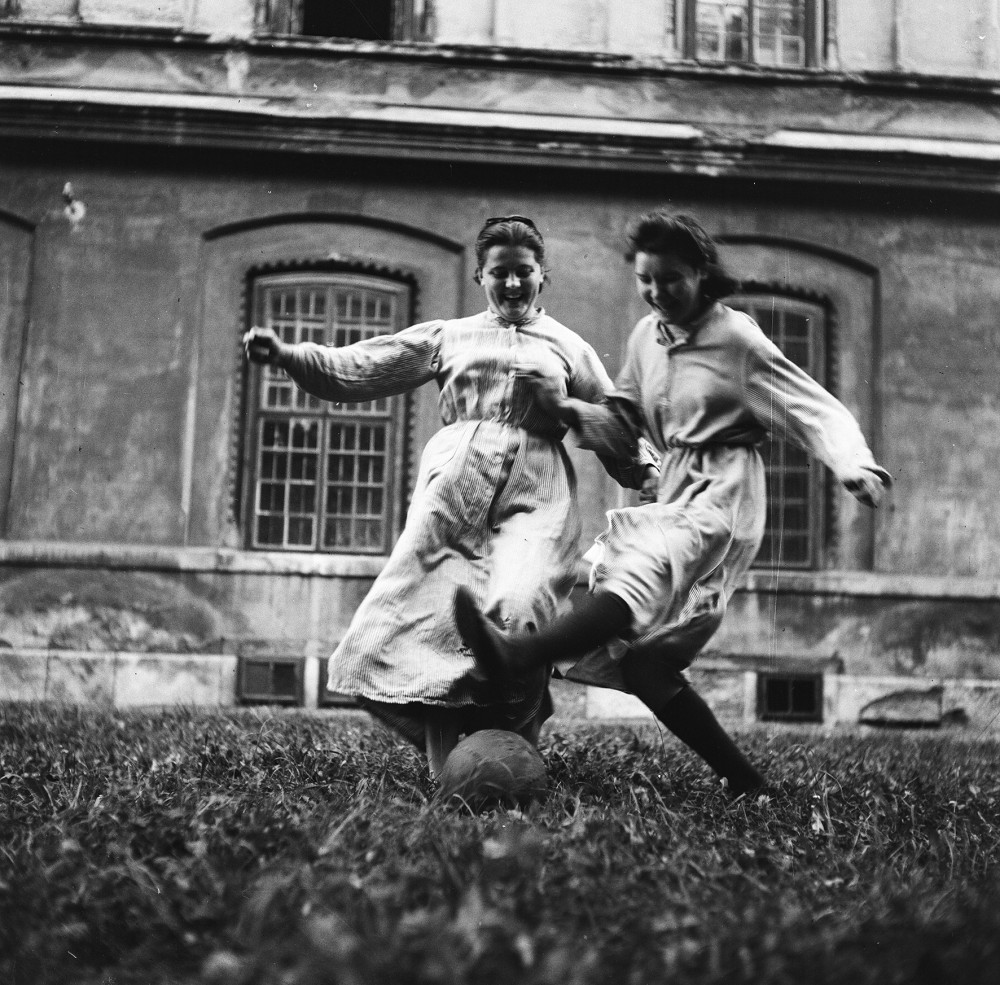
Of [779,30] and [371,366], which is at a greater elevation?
[779,30]

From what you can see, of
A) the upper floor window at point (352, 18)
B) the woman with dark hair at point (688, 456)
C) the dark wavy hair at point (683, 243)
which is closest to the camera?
the woman with dark hair at point (688, 456)

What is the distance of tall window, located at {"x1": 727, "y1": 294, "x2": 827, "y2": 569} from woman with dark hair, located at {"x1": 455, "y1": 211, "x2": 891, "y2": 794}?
548cm

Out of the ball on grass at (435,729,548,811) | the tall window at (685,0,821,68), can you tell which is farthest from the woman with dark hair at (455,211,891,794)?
the tall window at (685,0,821,68)

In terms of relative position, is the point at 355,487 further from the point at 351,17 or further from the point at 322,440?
the point at 351,17

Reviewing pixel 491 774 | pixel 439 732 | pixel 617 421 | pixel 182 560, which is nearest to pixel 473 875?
pixel 491 774

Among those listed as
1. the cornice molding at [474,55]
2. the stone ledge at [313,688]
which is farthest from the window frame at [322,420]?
the cornice molding at [474,55]

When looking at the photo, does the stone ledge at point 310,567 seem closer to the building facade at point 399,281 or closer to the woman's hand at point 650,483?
the building facade at point 399,281

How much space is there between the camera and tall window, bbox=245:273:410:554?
9547mm

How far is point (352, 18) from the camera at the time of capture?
1000cm

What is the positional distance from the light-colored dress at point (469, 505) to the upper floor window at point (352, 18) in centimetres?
589

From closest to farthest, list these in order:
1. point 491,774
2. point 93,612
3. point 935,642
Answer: point 491,774, point 93,612, point 935,642

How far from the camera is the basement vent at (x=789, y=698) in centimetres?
925

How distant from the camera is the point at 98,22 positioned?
9.45 meters

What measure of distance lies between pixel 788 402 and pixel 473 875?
218 centimetres
